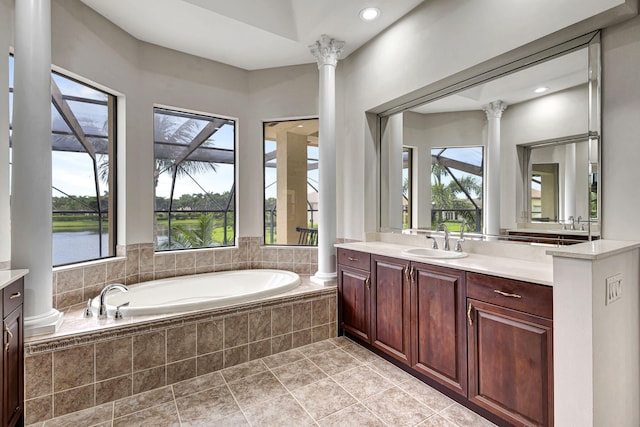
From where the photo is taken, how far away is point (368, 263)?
8.89 ft

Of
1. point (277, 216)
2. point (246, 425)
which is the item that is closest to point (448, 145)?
point (277, 216)

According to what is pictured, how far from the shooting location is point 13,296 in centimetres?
169

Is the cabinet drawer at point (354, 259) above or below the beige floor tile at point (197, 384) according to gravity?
above

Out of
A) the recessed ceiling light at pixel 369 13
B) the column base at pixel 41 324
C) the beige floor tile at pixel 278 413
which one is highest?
the recessed ceiling light at pixel 369 13

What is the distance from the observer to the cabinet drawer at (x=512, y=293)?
153 centimetres

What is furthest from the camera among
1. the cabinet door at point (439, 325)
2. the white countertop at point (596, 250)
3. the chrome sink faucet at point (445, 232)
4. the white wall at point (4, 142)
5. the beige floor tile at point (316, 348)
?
A: the beige floor tile at point (316, 348)

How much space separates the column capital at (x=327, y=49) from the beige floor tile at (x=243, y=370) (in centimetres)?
276

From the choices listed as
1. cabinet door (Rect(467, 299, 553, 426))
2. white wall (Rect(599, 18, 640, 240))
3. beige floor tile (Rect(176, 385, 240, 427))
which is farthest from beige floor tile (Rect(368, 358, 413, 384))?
white wall (Rect(599, 18, 640, 240))

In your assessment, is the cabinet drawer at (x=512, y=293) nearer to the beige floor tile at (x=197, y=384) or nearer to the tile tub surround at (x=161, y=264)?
the beige floor tile at (x=197, y=384)

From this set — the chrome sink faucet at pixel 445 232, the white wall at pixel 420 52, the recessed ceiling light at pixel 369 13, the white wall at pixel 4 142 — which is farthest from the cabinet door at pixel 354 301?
the white wall at pixel 4 142

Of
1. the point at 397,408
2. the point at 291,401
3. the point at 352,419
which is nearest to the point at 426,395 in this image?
the point at 397,408

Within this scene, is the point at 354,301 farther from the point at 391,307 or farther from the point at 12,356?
the point at 12,356

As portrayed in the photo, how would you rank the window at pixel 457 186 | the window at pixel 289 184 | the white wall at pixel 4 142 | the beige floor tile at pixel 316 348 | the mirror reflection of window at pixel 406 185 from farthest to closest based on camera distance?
1. the window at pixel 289 184
2. the mirror reflection of window at pixel 406 185
3. the beige floor tile at pixel 316 348
4. the window at pixel 457 186
5. the white wall at pixel 4 142

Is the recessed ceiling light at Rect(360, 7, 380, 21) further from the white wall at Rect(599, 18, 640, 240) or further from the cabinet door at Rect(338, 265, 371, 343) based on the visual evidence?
the cabinet door at Rect(338, 265, 371, 343)
